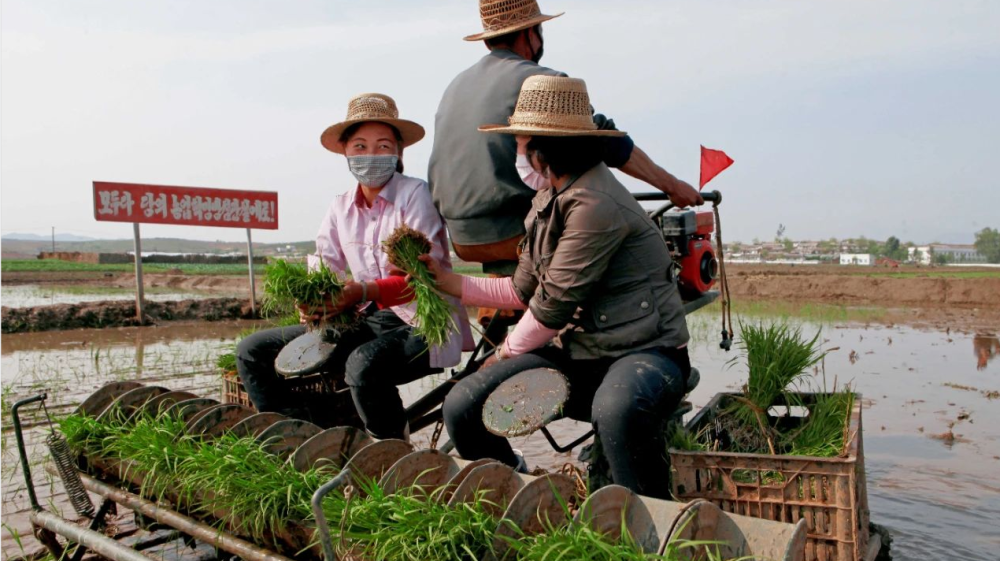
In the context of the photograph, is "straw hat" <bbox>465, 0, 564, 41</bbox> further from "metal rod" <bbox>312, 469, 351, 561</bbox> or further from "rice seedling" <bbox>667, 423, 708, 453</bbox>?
"metal rod" <bbox>312, 469, 351, 561</bbox>

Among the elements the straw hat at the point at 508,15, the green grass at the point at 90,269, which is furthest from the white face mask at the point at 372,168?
the green grass at the point at 90,269

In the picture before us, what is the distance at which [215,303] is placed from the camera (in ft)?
51.3

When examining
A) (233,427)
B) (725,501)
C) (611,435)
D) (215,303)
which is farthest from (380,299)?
(215,303)

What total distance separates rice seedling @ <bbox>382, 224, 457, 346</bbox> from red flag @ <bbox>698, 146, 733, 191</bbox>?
52.9 inches

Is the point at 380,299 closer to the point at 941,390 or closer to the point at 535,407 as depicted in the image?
the point at 535,407

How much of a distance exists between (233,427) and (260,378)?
2.75ft

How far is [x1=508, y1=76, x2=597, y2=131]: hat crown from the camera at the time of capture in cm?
297

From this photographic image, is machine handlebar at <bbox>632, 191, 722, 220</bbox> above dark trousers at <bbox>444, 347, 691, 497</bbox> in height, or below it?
above

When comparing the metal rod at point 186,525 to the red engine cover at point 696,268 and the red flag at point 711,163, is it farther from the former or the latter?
the red flag at point 711,163

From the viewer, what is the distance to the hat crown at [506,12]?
3689 mm

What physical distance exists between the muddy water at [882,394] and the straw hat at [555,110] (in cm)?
153

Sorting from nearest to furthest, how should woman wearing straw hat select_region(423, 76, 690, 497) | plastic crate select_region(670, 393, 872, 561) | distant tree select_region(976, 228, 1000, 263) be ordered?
plastic crate select_region(670, 393, 872, 561)
woman wearing straw hat select_region(423, 76, 690, 497)
distant tree select_region(976, 228, 1000, 263)

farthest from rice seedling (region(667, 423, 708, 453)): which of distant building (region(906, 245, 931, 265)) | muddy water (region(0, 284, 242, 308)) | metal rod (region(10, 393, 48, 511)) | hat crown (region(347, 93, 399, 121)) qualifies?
distant building (region(906, 245, 931, 265))

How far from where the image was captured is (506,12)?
3.71 meters
